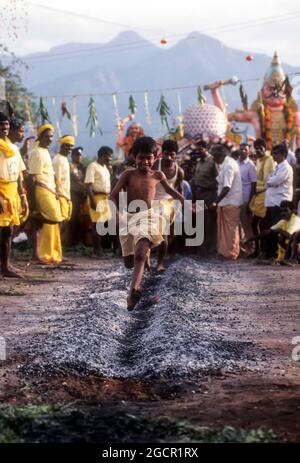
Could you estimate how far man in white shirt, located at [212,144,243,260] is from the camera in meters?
15.2

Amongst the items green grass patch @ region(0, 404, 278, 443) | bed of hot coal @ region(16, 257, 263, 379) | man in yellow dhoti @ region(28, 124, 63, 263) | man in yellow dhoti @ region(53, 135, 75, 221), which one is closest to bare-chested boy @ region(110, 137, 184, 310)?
bed of hot coal @ region(16, 257, 263, 379)

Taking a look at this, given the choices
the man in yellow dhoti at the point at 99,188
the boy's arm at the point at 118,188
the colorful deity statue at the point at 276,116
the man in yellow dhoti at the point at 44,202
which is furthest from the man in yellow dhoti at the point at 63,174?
the colorful deity statue at the point at 276,116

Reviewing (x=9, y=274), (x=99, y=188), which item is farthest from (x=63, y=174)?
(x=9, y=274)

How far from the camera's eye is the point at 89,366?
21.4 feet

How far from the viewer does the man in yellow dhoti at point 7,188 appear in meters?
11.5

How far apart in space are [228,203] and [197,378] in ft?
31.3

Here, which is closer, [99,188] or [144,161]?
[144,161]

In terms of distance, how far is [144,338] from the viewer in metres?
7.79

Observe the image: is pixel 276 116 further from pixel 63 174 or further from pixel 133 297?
pixel 133 297

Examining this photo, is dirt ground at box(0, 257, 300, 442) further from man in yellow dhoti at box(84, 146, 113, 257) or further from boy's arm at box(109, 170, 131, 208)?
man in yellow dhoti at box(84, 146, 113, 257)

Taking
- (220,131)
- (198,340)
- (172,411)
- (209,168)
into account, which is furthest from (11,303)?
(220,131)

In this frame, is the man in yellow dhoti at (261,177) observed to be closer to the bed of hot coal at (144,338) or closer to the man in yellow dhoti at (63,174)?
the man in yellow dhoti at (63,174)

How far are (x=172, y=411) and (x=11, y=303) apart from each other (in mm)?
5060

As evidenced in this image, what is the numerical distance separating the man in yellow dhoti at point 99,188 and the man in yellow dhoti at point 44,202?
4.86 ft
